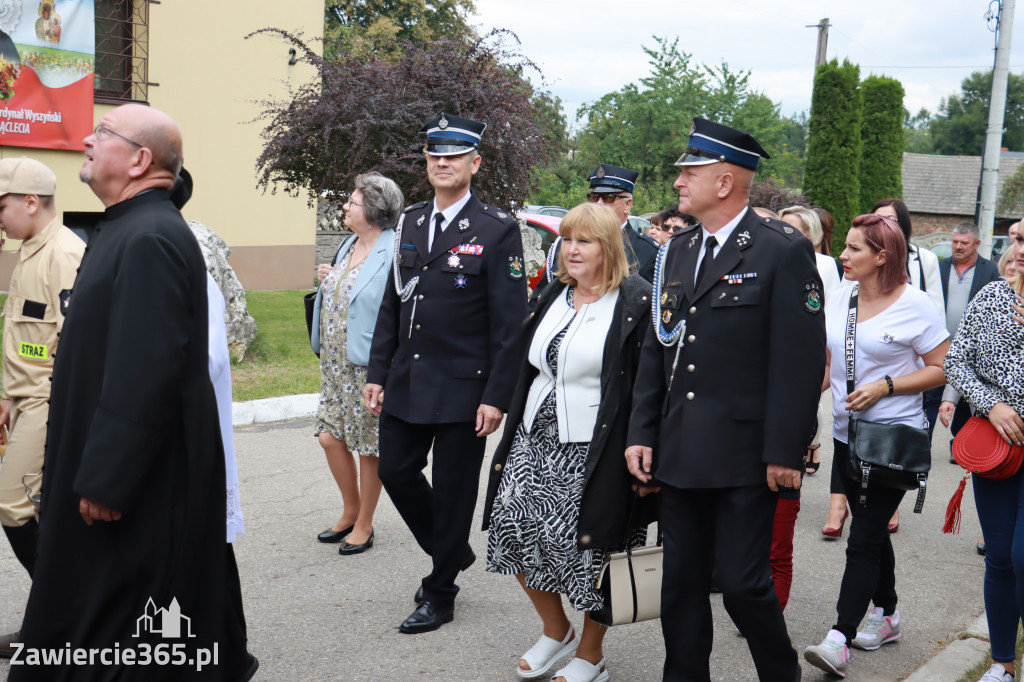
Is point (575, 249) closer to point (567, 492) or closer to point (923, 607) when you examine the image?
point (567, 492)

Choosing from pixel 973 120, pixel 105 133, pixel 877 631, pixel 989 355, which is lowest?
pixel 877 631

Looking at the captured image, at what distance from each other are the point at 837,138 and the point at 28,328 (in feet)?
63.4

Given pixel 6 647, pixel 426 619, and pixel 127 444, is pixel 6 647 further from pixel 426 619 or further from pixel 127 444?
pixel 127 444

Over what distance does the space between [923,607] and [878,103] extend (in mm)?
19333

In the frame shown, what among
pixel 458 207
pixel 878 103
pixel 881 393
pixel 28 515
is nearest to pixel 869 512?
pixel 881 393

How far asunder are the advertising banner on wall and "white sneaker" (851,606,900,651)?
12040 millimetres

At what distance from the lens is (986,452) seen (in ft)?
12.4

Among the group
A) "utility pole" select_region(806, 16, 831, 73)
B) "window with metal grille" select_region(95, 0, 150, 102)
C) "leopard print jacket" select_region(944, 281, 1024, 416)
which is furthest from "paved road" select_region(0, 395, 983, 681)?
"utility pole" select_region(806, 16, 831, 73)

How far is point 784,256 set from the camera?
134 inches

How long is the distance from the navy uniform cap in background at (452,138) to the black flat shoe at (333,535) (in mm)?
2391

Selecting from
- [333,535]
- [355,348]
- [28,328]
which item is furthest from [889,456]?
[28,328]

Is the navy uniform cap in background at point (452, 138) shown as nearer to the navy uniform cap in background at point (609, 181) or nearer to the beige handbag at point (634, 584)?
the navy uniform cap in background at point (609, 181)

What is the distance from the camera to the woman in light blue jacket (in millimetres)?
5410

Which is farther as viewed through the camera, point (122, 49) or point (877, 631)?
point (122, 49)
